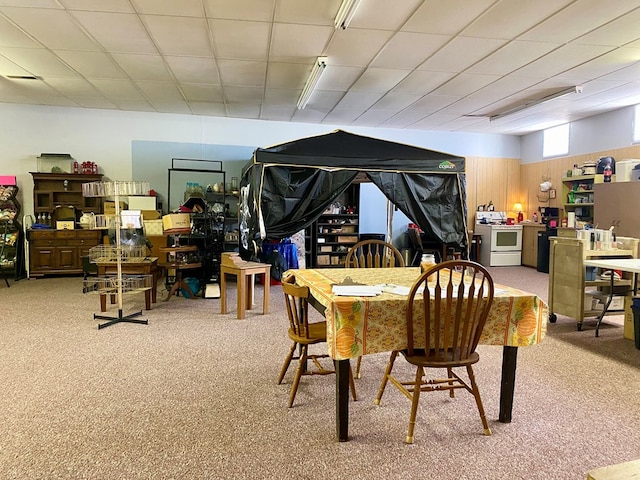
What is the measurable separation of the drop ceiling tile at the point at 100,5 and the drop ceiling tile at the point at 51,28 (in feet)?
0.69

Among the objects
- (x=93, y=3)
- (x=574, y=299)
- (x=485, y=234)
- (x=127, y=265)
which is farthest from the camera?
(x=485, y=234)

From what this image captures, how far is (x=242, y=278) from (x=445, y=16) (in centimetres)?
348

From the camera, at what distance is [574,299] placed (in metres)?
4.38

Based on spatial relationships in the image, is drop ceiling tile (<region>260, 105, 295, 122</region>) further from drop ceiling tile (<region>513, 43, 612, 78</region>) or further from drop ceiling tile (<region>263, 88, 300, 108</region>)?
drop ceiling tile (<region>513, 43, 612, 78</region>)

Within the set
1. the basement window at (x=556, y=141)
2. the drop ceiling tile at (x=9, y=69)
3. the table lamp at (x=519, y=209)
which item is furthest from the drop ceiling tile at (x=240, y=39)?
the table lamp at (x=519, y=209)

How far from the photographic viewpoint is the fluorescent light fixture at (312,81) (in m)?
4.99

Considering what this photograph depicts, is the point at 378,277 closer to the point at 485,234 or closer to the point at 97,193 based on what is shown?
the point at 97,193

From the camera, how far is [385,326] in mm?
2178

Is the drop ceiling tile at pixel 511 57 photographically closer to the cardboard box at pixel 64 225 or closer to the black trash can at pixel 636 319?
the black trash can at pixel 636 319

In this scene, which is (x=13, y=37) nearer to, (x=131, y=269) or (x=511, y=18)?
(x=131, y=269)

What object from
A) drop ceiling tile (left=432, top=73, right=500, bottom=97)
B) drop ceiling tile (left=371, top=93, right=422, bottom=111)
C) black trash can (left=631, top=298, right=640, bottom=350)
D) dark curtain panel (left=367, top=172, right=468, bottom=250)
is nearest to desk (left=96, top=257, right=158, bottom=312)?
dark curtain panel (left=367, top=172, right=468, bottom=250)

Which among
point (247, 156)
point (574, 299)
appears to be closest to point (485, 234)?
point (574, 299)

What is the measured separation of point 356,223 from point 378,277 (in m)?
5.40

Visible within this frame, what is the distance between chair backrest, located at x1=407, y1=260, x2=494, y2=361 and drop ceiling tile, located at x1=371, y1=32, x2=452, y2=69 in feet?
10.3
